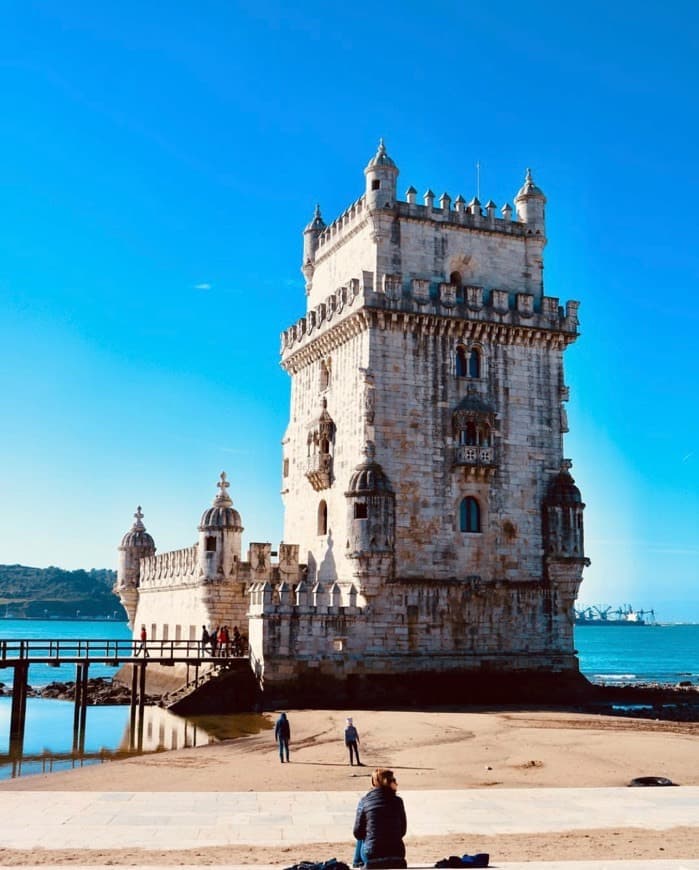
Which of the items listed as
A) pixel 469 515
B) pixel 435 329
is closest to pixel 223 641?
pixel 469 515

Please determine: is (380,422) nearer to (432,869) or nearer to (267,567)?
(267,567)

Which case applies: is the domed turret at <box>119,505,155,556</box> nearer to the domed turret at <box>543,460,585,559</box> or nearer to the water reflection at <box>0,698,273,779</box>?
the water reflection at <box>0,698,273,779</box>

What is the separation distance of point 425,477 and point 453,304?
7.14m

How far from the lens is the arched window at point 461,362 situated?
135 feet

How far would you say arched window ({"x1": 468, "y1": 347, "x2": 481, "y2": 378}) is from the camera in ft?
135

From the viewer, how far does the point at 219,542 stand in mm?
44875

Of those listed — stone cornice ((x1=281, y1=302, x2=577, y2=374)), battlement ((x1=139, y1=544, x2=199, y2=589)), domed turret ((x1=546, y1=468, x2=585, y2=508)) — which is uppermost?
stone cornice ((x1=281, y1=302, x2=577, y2=374))

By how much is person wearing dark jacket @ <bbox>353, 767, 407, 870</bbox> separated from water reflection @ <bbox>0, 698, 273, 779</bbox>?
20.0 metres

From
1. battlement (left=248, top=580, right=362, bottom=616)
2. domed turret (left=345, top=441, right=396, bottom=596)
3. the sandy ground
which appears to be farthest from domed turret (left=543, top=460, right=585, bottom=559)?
battlement (left=248, top=580, right=362, bottom=616)

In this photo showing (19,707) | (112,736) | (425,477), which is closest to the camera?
(19,707)

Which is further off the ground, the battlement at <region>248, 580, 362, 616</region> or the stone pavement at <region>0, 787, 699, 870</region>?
the battlement at <region>248, 580, 362, 616</region>

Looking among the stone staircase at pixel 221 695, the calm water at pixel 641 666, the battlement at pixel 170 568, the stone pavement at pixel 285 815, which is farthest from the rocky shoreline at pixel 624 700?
the calm water at pixel 641 666

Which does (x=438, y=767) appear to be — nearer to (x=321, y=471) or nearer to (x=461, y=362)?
(x=321, y=471)

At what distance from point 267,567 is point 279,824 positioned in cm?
2793
